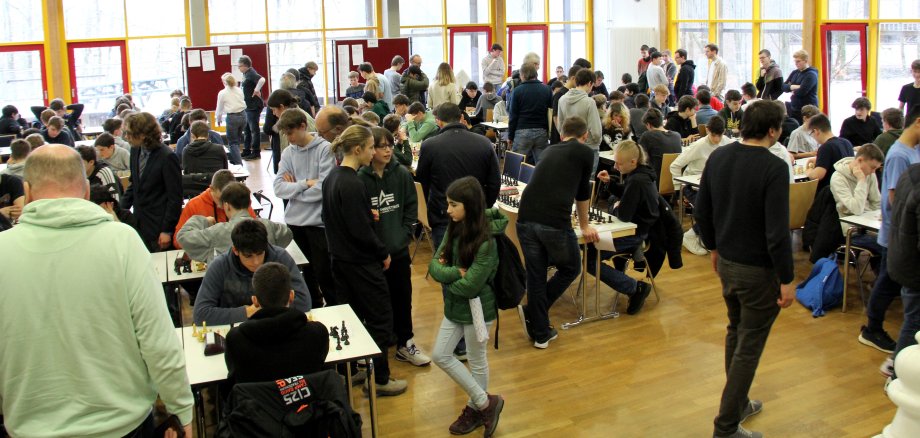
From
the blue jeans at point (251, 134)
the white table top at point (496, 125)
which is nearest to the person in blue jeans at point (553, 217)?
the white table top at point (496, 125)

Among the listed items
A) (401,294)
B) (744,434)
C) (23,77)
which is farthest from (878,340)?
(23,77)

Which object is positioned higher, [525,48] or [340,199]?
[525,48]

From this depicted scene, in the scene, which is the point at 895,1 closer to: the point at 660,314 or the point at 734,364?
the point at 660,314

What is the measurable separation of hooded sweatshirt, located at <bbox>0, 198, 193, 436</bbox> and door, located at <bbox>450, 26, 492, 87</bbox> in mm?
15526

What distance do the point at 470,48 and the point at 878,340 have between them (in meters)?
13.4

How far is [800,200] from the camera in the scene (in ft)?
22.9

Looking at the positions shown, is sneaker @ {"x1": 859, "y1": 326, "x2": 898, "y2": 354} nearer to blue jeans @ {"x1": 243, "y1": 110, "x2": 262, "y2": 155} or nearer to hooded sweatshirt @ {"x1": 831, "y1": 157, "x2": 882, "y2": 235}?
hooded sweatshirt @ {"x1": 831, "y1": 157, "x2": 882, "y2": 235}

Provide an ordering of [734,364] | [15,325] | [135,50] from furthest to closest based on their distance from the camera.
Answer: [135,50] → [734,364] → [15,325]

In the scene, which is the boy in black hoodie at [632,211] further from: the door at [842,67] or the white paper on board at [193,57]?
the white paper on board at [193,57]

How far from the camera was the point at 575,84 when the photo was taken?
8453 mm

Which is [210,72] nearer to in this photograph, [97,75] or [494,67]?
[97,75]

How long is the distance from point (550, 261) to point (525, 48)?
43.2 ft

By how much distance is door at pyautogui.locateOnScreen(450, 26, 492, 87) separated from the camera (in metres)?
17.7

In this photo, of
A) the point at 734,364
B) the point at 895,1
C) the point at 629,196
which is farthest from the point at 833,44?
the point at 734,364
